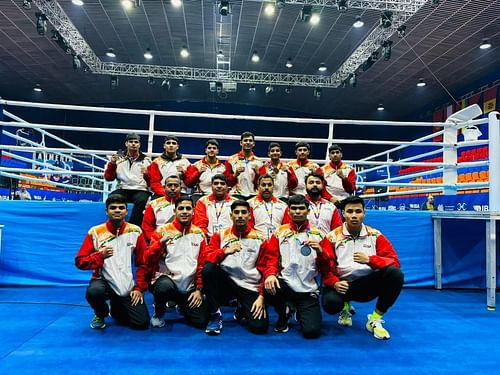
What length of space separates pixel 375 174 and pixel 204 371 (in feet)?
23.8

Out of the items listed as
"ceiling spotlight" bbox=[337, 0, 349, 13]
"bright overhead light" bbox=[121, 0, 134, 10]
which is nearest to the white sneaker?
"ceiling spotlight" bbox=[337, 0, 349, 13]

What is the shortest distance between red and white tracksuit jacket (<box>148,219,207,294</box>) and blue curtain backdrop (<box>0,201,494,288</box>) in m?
1.44

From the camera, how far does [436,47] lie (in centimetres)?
998

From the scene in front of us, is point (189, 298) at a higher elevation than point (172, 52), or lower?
lower

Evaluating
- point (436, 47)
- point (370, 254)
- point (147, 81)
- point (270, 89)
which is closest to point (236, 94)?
point (270, 89)

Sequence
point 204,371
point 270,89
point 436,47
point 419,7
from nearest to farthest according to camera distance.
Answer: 1. point 204,371
2. point 419,7
3. point 436,47
4. point 270,89

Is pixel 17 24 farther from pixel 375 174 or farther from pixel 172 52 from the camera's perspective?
pixel 375 174

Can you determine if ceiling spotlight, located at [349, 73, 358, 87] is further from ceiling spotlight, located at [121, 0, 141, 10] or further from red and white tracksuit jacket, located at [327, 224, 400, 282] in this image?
red and white tracksuit jacket, located at [327, 224, 400, 282]

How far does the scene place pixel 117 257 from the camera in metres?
Answer: 2.84

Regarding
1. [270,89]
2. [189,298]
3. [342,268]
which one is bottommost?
[189,298]

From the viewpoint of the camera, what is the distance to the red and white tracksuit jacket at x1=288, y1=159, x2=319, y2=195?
391cm

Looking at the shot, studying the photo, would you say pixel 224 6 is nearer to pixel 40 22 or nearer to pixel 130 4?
pixel 130 4

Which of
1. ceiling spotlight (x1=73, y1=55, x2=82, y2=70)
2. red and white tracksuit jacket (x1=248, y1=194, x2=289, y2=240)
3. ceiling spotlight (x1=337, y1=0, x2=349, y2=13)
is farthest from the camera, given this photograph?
ceiling spotlight (x1=73, y1=55, x2=82, y2=70)

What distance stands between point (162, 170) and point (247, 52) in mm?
8201
